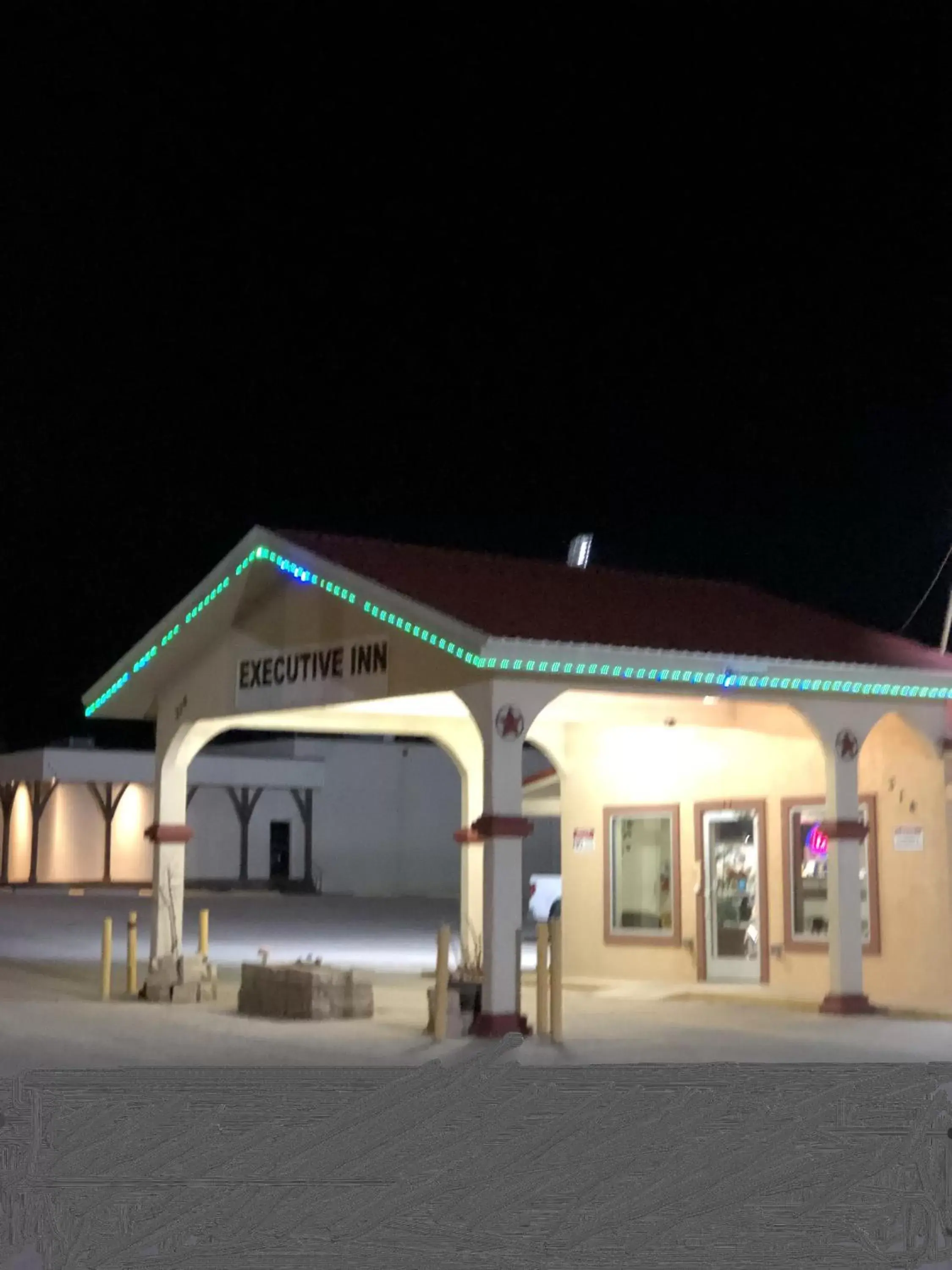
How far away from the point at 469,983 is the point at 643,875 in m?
6.65

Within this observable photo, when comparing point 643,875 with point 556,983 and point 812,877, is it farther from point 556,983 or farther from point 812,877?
point 556,983

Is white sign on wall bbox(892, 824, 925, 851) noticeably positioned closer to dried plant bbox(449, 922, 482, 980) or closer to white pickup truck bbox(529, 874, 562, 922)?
dried plant bbox(449, 922, 482, 980)

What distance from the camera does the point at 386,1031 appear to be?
1339 centimetres

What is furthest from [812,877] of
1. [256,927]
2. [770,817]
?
→ [256,927]

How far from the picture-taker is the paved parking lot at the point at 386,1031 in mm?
11594

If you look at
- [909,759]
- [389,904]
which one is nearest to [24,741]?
[389,904]

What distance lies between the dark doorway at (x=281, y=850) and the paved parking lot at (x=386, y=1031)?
22510 mm

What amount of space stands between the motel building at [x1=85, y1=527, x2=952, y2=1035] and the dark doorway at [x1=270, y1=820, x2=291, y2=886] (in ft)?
82.1

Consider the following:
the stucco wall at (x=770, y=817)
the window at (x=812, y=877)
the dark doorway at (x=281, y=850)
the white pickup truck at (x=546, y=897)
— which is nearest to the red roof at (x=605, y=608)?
the stucco wall at (x=770, y=817)

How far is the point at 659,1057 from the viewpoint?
457 inches

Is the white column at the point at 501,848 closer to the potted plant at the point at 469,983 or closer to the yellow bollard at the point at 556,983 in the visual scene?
the potted plant at the point at 469,983

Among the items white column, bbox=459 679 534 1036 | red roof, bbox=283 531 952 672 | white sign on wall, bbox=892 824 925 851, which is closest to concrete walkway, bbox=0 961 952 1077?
white column, bbox=459 679 534 1036

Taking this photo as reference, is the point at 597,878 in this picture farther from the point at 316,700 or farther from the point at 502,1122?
the point at 502,1122

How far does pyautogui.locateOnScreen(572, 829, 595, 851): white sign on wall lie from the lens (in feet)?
66.2
